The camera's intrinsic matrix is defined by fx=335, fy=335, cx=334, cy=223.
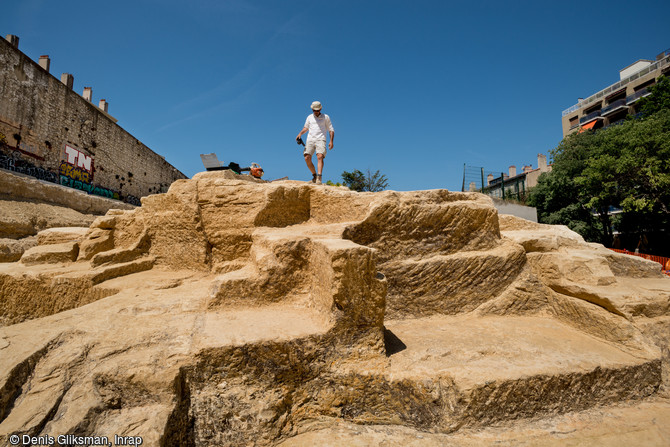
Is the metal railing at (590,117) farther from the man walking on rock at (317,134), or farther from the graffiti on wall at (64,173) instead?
the graffiti on wall at (64,173)

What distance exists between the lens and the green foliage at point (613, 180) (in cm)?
1537

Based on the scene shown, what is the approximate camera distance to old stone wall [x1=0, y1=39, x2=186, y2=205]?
11.7 m

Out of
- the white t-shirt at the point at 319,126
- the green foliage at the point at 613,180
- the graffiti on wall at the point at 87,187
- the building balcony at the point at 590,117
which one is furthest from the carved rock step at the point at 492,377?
the building balcony at the point at 590,117

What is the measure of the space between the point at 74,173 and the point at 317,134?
46.7 feet

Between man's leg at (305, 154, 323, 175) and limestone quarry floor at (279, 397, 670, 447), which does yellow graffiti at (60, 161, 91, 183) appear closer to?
man's leg at (305, 154, 323, 175)

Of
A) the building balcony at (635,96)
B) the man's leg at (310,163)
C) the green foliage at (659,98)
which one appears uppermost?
the building balcony at (635,96)

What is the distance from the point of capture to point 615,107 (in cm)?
3083

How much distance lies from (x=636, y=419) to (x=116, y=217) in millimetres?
6779

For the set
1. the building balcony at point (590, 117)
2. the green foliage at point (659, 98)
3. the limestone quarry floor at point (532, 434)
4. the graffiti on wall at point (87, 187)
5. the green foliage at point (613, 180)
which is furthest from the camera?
the building balcony at point (590, 117)

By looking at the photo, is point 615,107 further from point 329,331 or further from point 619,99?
point 329,331

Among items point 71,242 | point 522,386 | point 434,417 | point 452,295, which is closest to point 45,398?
point 434,417

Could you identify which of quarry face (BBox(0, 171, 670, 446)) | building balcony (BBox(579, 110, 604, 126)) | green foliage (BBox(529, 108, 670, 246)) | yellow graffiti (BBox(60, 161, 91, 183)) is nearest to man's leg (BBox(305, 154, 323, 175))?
quarry face (BBox(0, 171, 670, 446))

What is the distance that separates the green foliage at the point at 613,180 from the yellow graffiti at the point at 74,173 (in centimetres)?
2495

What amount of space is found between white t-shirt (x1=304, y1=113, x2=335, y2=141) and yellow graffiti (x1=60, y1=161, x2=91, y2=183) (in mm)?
13653
